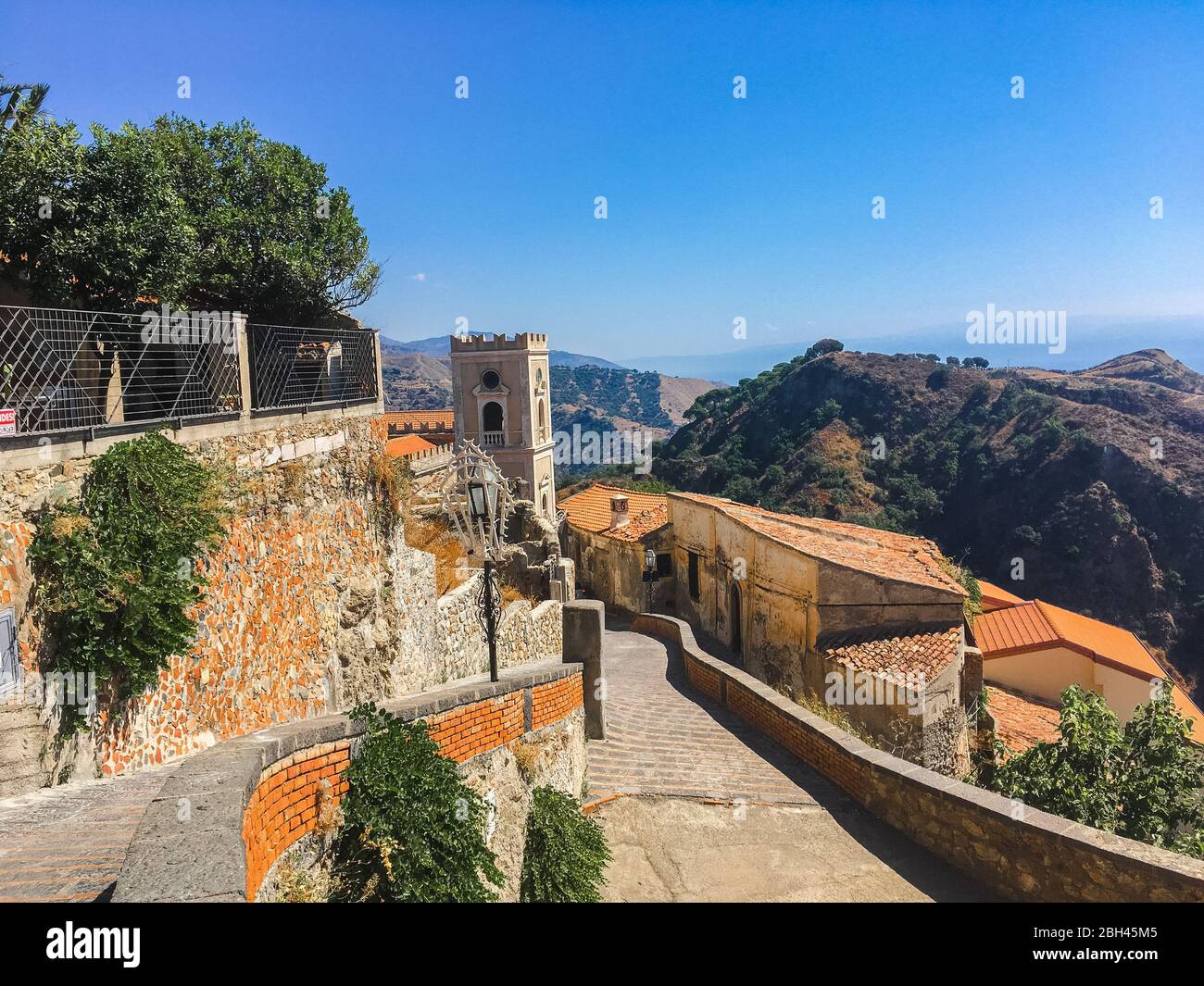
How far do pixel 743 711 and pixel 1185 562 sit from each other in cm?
5203

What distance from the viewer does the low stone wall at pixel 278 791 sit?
3014mm

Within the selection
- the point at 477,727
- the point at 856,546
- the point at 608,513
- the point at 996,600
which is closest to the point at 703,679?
the point at 856,546

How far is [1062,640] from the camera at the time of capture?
22.4 m

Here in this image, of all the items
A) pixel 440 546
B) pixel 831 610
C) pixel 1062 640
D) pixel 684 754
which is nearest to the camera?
pixel 684 754

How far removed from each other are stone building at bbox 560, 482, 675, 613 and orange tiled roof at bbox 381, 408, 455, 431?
922 inches

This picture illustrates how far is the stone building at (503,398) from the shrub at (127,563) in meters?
35.8

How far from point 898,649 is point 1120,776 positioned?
494 cm

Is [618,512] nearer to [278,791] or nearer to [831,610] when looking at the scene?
[831,610]

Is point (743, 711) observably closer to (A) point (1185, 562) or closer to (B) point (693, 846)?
(B) point (693, 846)

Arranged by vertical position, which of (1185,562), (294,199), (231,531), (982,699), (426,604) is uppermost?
(294,199)

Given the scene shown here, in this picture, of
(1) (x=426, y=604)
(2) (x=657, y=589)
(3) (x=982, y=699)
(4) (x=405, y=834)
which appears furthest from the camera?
(2) (x=657, y=589)

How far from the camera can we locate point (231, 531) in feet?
23.5

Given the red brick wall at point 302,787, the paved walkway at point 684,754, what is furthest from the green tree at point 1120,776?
the red brick wall at point 302,787
